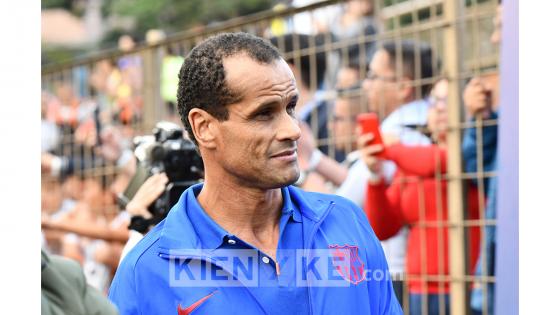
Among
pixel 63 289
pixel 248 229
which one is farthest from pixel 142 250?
pixel 63 289

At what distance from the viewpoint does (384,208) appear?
603 centimetres

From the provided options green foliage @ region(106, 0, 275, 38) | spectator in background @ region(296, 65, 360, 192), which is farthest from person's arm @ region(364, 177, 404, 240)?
green foliage @ region(106, 0, 275, 38)

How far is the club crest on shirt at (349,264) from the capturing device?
326 cm

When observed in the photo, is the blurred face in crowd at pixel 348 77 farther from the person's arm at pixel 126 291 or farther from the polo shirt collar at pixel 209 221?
the person's arm at pixel 126 291

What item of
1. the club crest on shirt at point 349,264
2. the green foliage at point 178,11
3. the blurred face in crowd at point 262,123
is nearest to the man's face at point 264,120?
the blurred face in crowd at point 262,123

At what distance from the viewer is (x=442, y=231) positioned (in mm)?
5953

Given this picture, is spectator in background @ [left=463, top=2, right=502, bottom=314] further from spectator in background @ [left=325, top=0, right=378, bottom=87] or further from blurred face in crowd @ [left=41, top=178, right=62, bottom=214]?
blurred face in crowd @ [left=41, top=178, right=62, bottom=214]

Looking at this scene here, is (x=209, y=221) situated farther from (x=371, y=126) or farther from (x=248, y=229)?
(x=371, y=126)

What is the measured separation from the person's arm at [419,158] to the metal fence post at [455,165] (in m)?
0.06

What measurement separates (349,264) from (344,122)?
10.5 ft

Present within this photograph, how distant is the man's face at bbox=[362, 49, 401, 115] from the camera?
6.15 meters

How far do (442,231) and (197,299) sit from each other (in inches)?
118

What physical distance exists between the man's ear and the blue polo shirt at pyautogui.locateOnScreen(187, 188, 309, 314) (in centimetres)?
17
